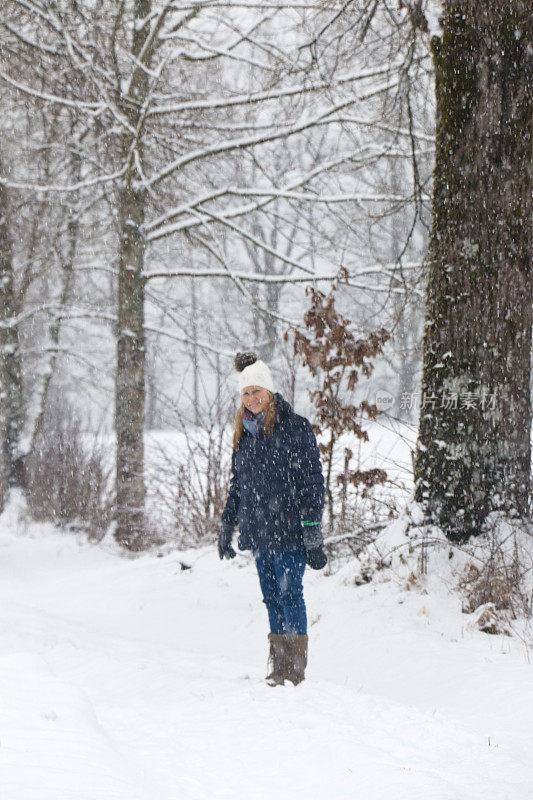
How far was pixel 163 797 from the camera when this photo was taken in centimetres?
227

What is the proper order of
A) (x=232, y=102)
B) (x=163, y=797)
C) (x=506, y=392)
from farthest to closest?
(x=232, y=102) → (x=506, y=392) → (x=163, y=797)

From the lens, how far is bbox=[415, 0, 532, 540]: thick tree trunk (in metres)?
4.98

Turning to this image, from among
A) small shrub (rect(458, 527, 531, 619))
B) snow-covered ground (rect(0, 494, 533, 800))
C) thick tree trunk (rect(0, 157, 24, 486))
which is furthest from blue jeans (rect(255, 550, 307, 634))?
thick tree trunk (rect(0, 157, 24, 486))

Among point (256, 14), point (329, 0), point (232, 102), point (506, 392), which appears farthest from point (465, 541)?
point (256, 14)

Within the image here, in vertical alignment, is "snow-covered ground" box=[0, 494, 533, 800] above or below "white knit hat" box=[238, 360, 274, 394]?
Answer: below

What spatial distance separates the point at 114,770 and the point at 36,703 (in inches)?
25.8

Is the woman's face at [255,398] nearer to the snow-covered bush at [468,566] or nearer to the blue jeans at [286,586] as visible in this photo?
the blue jeans at [286,586]

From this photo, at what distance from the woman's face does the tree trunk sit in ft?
20.3

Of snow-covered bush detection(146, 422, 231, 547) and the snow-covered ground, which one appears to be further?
snow-covered bush detection(146, 422, 231, 547)

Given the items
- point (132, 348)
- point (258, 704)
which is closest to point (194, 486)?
point (132, 348)

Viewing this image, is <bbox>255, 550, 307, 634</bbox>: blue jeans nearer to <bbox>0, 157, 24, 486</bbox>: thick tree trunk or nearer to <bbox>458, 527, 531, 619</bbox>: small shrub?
<bbox>458, 527, 531, 619</bbox>: small shrub

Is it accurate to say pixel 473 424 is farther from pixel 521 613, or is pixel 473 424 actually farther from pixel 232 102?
pixel 232 102

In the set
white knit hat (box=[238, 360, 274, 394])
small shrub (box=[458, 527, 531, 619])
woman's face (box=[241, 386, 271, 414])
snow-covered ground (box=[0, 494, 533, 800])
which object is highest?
white knit hat (box=[238, 360, 274, 394])

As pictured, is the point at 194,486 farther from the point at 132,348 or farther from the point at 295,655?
the point at 295,655
